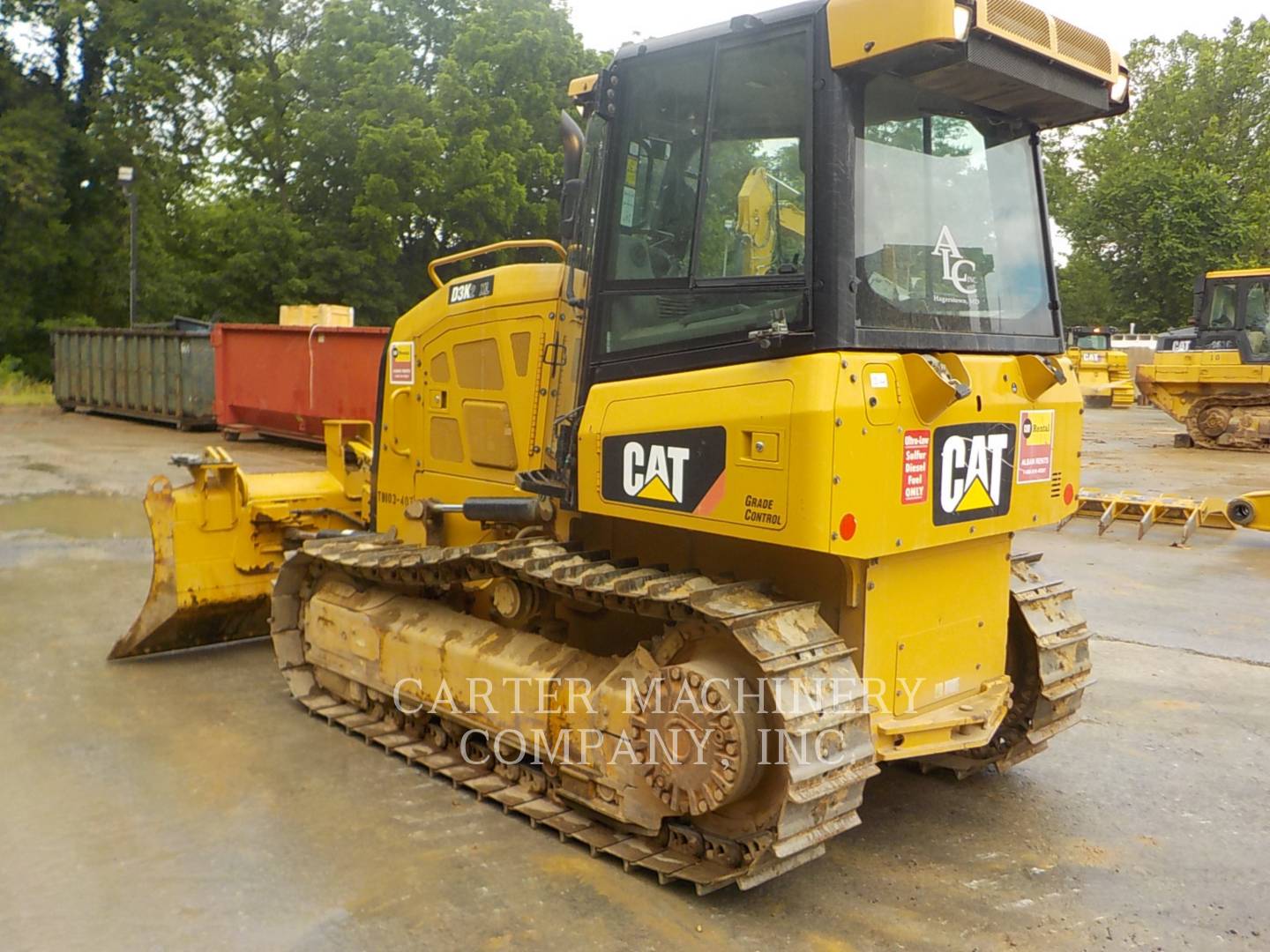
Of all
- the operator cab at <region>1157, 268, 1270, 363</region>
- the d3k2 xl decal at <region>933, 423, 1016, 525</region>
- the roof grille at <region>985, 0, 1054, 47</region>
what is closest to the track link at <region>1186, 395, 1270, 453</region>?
the operator cab at <region>1157, 268, 1270, 363</region>

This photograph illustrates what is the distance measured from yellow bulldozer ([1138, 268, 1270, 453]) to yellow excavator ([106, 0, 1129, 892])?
1821 centimetres

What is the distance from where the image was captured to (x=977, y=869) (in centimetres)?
416

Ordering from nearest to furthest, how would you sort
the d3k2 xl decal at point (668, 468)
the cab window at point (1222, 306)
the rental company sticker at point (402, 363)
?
the d3k2 xl decal at point (668, 468), the rental company sticker at point (402, 363), the cab window at point (1222, 306)

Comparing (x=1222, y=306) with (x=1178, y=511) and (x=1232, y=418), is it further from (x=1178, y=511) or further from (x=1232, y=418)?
(x=1178, y=511)

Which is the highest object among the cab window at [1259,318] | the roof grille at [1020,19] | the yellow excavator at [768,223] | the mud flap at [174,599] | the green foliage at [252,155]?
the green foliage at [252,155]

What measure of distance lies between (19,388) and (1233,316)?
2783 cm

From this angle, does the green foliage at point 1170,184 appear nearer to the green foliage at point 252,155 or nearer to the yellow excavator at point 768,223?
the green foliage at point 252,155

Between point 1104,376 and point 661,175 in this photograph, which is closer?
point 661,175

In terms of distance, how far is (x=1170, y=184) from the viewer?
4319 cm

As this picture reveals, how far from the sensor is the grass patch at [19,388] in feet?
87.0

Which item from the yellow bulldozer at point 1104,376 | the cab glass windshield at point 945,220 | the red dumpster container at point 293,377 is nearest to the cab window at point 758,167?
the cab glass windshield at point 945,220

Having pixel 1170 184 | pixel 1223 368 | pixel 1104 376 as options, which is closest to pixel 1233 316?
pixel 1223 368

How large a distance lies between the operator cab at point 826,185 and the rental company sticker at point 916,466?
1.06ft

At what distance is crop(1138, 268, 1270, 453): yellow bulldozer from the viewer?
67.0 feet
